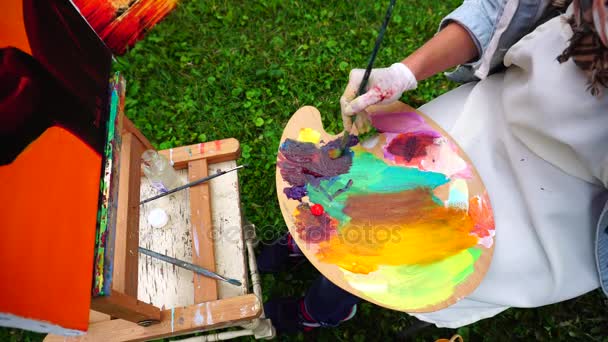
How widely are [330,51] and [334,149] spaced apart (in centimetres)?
136

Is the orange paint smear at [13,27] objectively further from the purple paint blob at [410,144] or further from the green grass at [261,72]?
the green grass at [261,72]

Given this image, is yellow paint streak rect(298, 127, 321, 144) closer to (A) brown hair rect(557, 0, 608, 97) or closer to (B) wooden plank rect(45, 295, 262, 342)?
(B) wooden plank rect(45, 295, 262, 342)

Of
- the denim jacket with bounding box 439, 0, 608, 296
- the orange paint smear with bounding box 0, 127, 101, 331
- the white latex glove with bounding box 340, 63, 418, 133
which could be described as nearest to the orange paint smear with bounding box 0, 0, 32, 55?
the orange paint smear with bounding box 0, 127, 101, 331

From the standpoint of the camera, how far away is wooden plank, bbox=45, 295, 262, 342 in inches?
39.4

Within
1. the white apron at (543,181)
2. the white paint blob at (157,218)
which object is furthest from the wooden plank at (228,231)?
the white apron at (543,181)

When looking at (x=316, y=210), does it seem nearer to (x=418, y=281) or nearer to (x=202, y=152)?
(x=418, y=281)

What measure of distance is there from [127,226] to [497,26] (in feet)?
3.76

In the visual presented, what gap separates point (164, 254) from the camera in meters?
1.17

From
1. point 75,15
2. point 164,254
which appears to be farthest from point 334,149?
point 75,15

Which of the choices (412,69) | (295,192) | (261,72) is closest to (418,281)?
(295,192)

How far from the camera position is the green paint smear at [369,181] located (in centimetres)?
106

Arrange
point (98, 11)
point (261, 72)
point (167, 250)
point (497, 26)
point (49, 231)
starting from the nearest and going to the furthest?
point (49, 231), point (497, 26), point (167, 250), point (98, 11), point (261, 72)

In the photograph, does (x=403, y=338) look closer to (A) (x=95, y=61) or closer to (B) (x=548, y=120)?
(B) (x=548, y=120)

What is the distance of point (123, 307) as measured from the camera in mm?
864
